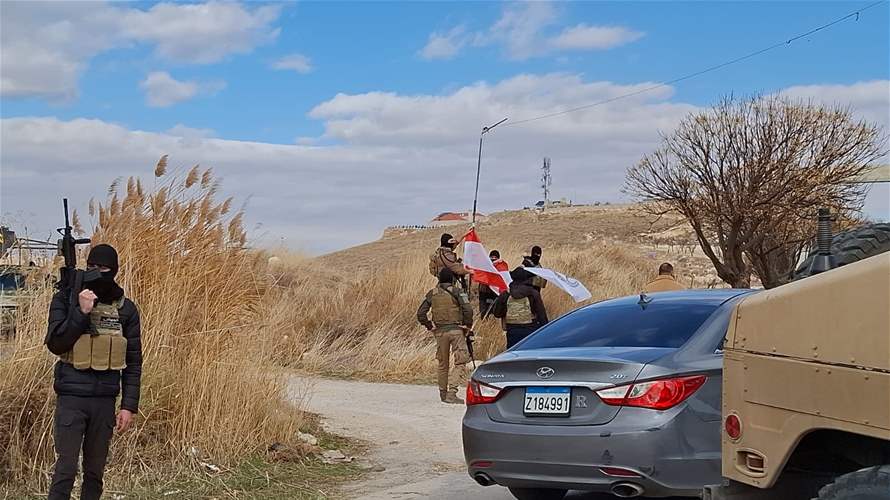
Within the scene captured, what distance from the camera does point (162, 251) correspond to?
9.23 meters

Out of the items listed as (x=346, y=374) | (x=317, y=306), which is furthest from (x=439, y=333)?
(x=317, y=306)

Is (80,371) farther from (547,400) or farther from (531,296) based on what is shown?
(531,296)

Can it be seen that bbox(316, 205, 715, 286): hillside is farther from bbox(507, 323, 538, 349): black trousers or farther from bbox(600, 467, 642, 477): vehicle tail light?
bbox(600, 467, 642, 477): vehicle tail light

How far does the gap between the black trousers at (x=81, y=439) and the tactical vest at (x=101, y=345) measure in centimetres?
22

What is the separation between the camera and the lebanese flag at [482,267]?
667 inches

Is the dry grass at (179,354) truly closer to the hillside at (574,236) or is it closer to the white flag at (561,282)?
the white flag at (561,282)

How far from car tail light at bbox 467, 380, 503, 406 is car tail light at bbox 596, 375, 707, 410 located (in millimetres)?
812

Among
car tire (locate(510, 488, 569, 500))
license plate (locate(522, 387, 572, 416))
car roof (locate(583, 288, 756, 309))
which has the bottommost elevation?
car tire (locate(510, 488, 569, 500))

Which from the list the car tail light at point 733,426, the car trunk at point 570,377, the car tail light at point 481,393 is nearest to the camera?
the car tail light at point 733,426

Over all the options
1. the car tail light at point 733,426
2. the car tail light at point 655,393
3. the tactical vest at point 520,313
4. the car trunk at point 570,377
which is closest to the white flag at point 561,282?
the tactical vest at point 520,313

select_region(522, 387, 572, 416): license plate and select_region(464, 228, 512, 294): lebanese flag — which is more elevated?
select_region(464, 228, 512, 294): lebanese flag

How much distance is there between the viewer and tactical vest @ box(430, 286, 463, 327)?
45.2 feet

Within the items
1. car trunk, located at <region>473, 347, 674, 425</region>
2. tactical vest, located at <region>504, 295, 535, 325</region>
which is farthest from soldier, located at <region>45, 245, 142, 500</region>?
tactical vest, located at <region>504, 295, 535, 325</region>

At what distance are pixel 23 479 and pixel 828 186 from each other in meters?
20.9
